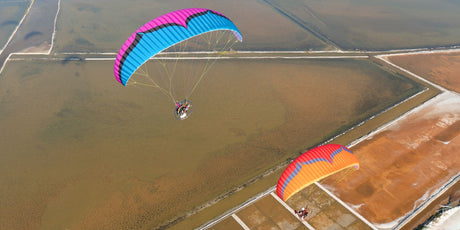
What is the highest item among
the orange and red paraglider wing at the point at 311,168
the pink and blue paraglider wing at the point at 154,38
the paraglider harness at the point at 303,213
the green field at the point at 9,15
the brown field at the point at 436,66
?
the pink and blue paraglider wing at the point at 154,38

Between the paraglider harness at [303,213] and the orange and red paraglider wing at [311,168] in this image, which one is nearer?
the orange and red paraglider wing at [311,168]

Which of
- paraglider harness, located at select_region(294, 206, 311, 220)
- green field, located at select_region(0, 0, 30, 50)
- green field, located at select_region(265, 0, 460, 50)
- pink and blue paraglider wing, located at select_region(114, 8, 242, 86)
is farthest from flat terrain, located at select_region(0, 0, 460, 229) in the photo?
pink and blue paraglider wing, located at select_region(114, 8, 242, 86)

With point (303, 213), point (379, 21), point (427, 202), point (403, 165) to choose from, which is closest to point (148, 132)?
point (303, 213)

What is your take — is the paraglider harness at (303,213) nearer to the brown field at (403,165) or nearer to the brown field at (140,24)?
the brown field at (403,165)

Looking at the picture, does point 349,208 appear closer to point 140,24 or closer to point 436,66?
point 436,66

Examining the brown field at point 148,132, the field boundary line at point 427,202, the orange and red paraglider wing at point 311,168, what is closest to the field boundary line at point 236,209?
the brown field at point 148,132

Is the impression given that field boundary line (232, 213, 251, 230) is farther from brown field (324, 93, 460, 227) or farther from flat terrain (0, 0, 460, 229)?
brown field (324, 93, 460, 227)
